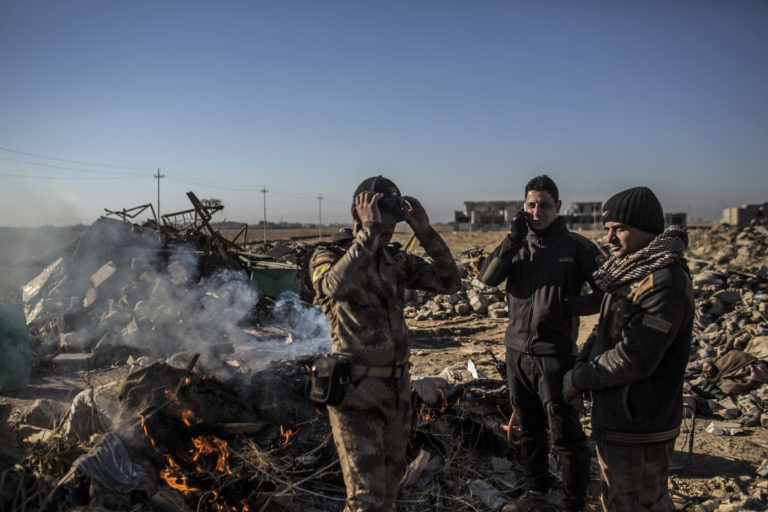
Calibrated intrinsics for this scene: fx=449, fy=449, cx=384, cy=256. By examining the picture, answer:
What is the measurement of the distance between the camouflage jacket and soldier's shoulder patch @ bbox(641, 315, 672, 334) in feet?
3.87

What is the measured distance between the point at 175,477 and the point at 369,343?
1.73 m

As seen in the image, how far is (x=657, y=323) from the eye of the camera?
1973 millimetres

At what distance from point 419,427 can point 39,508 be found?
8.47 feet

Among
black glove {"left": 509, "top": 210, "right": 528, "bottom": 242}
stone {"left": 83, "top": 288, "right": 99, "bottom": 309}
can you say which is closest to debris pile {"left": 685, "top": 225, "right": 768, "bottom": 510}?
Answer: black glove {"left": 509, "top": 210, "right": 528, "bottom": 242}

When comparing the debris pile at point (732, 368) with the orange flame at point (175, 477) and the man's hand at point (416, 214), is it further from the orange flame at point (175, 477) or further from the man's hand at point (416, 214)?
the orange flame at point (175, 477)

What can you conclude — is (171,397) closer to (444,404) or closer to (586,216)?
(444,404)

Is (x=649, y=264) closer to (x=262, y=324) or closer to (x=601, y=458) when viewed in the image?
(x=601, y=458)

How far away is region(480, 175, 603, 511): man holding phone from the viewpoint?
2922 mm

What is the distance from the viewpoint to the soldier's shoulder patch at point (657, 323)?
196 centimetres

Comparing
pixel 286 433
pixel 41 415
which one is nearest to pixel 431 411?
pixel 286 433

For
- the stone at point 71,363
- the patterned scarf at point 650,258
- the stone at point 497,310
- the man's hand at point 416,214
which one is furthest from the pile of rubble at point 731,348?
the stone at point 71,363

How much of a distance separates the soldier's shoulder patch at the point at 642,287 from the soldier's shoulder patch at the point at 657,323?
0.12 metres

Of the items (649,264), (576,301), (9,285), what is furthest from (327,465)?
(9,285)

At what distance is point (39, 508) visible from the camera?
8.75ft
